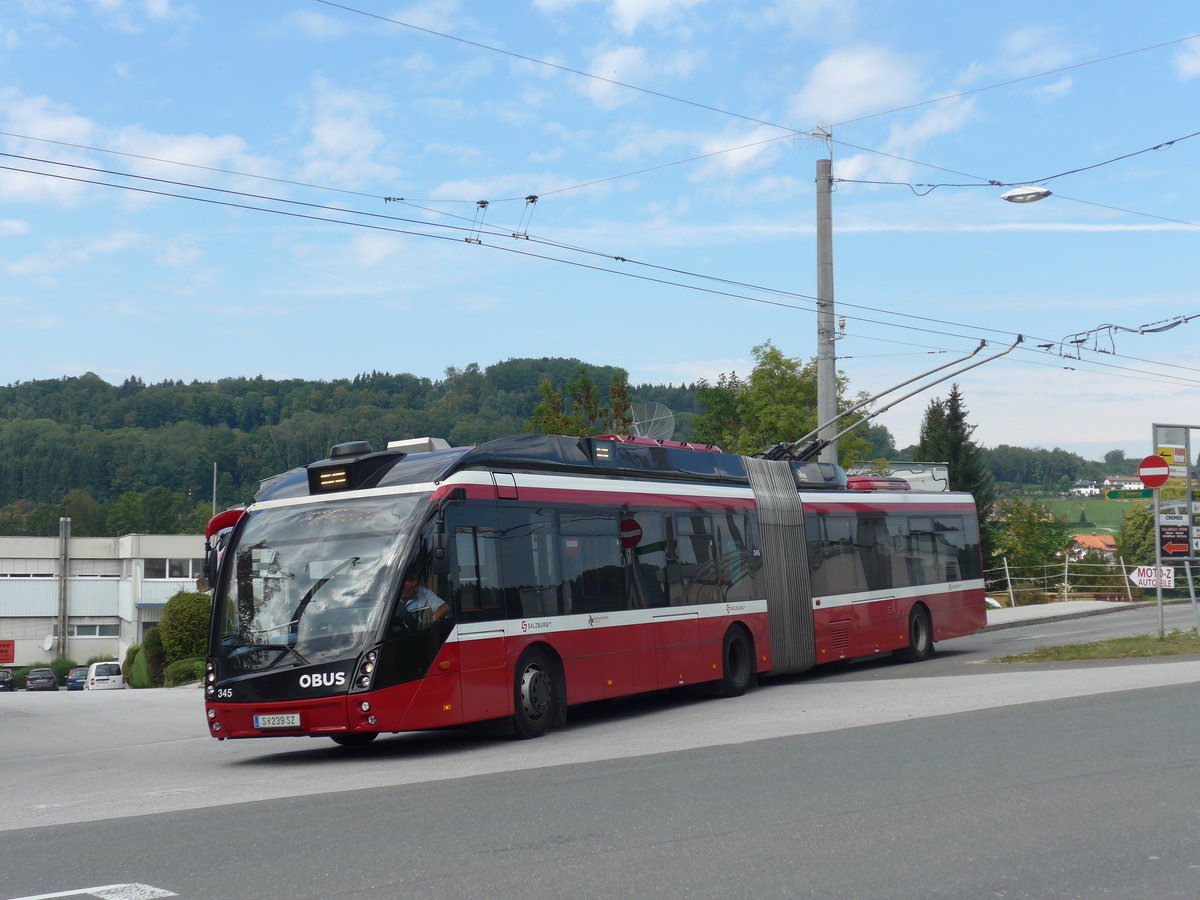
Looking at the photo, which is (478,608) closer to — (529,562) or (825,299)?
(529,562)

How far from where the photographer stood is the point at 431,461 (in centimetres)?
1346

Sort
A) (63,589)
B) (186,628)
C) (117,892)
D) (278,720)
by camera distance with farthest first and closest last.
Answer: (63,589) < (186,628) < (278,720) < (117,892)

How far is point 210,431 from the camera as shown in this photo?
324 feet

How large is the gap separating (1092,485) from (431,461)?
334 ft

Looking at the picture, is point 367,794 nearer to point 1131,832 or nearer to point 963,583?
point 1131,832

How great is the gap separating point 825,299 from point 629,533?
14.2 meters

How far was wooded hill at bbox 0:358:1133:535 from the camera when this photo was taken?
222 feet

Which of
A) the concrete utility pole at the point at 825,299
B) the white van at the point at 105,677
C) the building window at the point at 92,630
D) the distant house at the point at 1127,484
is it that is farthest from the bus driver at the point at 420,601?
the building window at the point at 92,630

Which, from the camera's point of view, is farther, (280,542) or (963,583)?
(963,583)

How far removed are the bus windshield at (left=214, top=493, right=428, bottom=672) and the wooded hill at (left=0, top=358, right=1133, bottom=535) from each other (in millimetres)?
26890

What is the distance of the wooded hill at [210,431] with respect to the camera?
6756 cm

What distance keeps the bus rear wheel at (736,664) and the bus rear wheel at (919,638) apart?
5636mm

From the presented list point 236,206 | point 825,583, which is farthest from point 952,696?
point 236,206

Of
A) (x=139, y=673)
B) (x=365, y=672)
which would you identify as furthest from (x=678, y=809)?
(x=139, y=673)
